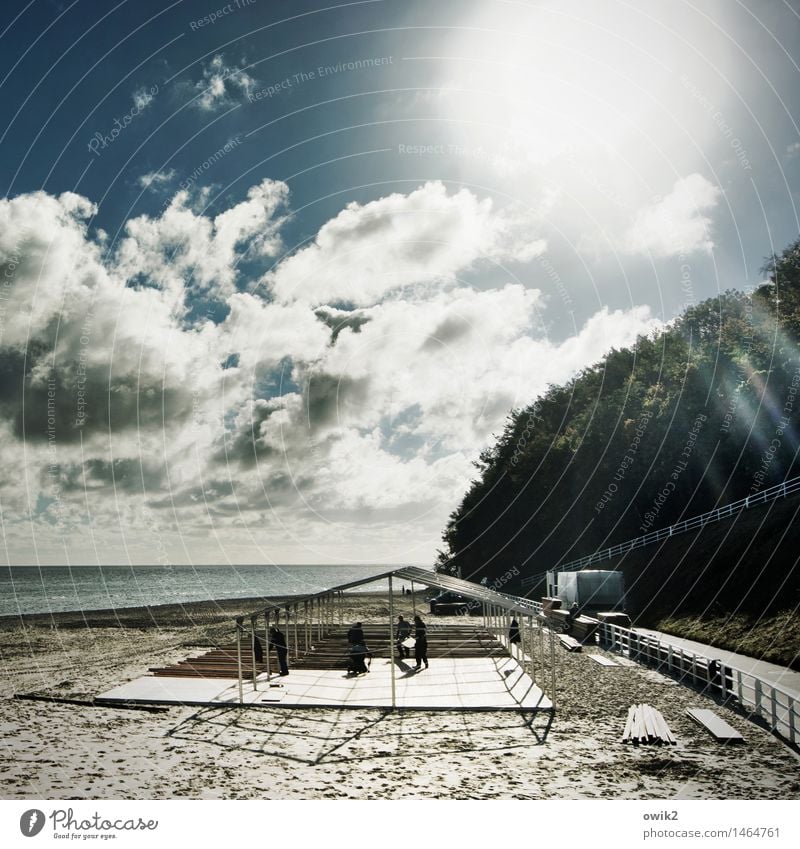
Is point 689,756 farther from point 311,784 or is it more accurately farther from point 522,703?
point 311,784

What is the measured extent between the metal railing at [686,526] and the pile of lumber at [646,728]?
937 inches

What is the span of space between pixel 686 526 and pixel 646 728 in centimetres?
3580

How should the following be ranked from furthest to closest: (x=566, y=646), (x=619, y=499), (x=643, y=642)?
(x=619, y=499)
(x=566, y=646)
(x=643, y=642)

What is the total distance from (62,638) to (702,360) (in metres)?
51.2

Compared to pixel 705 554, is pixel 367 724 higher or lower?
lower

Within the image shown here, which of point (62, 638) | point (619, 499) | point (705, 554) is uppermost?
point (619, 499)

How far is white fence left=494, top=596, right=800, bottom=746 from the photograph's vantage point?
15320mm

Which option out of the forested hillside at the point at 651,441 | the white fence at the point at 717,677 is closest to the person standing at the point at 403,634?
the white fence at the point at 717,677

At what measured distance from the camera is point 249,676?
23734 millimetres

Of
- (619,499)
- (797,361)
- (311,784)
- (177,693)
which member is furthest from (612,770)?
(619,499)

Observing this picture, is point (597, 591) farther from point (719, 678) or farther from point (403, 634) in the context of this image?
point (719, 678)

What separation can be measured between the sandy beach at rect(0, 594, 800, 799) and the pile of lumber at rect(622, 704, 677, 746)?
1.13 ft

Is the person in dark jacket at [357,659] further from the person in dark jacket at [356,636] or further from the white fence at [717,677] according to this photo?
the white fence at [717,677]

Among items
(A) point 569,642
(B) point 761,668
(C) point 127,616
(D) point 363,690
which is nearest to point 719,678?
(B) point 761,668
